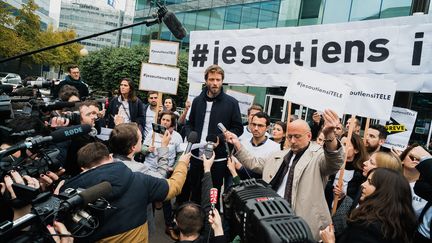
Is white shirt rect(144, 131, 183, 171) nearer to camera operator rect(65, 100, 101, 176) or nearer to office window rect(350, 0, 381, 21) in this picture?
camera operator rect(65, 100, 101, 176)

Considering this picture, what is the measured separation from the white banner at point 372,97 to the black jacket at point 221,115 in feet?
4.29

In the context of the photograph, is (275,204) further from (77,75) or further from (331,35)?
(77,75)

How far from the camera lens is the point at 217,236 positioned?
2.08 meters

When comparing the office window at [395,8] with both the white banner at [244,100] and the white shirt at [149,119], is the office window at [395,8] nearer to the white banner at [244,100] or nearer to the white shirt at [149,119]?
the white banner at [244,100]

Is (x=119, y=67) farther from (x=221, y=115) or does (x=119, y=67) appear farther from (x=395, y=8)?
(x=221, y=115)

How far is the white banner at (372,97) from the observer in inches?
145

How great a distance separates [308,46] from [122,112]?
3.00 meters

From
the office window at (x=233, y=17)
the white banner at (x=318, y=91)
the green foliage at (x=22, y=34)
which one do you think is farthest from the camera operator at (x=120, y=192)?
the green foliage at (x=22, y=34)

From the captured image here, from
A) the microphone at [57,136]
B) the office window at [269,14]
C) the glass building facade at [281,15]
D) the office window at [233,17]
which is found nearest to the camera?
the microphone at [57,136]

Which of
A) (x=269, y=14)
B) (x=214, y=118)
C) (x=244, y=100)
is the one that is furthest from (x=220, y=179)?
(x=269, y=14)

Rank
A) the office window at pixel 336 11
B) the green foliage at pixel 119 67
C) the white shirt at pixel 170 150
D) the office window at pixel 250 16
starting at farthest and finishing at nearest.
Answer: the green foliage at pixel 119 67 → the office window at pixel 250 16 → the office window at pixel 336 11 → the white shirt at pixel 170 150

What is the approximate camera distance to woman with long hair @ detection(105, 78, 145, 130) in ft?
17.4

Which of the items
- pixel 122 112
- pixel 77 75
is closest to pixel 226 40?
pixel 122 112

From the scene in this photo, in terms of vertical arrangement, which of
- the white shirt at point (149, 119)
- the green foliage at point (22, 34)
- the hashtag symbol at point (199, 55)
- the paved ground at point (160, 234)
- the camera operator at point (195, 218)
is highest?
the green foliage at point (22, 34)
